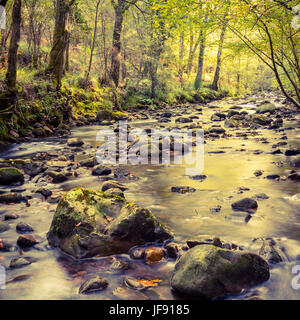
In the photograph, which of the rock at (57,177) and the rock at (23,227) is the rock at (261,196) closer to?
the rock at (23,227)

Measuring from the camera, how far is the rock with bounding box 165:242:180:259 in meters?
2.92

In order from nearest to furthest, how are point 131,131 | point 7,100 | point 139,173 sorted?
point 139,173 < point 7,100 < point 131,131

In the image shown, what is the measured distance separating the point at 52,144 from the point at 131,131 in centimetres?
297

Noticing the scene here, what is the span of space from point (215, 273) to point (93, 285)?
38.0 inches

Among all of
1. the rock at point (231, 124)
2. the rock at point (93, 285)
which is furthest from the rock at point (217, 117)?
the rock at point (93, 285)

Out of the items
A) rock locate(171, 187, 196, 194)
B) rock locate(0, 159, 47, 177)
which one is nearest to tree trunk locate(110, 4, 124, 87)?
rock locate(0, 159, 47, 177)

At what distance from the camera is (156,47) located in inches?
761

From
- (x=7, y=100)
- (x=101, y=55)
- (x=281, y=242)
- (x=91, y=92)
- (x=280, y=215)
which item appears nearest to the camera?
(x=281, y=242)

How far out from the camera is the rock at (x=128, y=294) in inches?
91.9

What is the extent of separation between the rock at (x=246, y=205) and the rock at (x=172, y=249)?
53.7 inches

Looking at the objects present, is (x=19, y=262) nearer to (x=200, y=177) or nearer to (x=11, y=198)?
(x=11, y=198)

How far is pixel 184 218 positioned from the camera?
3848 millimetres

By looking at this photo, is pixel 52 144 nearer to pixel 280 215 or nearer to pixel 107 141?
pixel 107 141

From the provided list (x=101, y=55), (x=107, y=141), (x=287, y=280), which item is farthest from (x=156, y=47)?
(x=287, y=280)
